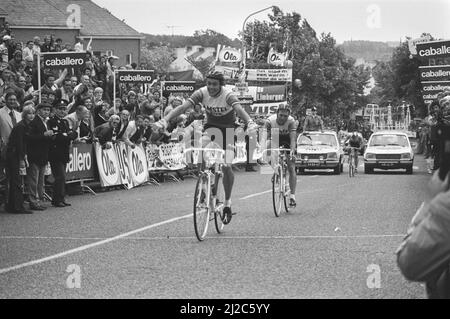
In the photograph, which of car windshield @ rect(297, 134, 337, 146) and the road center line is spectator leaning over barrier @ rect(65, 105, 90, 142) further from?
car windshield @ rect(297, 134, 337, 146)

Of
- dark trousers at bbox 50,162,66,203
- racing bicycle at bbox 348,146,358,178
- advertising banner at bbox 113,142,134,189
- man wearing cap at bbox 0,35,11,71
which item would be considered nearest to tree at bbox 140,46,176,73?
racing bicycle at bbox 348,146,358,178

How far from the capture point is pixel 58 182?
1728 centimetres

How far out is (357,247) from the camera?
10.7 meters

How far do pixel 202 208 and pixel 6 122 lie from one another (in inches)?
267

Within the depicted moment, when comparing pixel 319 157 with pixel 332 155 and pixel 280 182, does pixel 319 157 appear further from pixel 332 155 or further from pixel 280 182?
pixel 280 182

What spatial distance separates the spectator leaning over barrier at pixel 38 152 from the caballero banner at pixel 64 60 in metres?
4.58


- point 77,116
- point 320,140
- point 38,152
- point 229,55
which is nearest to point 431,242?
point 38,152

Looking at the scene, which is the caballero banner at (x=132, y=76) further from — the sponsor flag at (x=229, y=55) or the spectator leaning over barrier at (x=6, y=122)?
the sponsor flag at (x=229, y=55)

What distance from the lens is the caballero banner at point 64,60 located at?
2145cm

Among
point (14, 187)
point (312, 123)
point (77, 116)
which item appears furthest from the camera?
point (312, 123)

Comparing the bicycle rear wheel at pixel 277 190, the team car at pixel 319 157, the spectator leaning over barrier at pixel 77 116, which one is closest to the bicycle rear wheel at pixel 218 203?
the bicycle rear wheel at pixel 277 190

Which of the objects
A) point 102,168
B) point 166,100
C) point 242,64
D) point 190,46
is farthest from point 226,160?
point 190,46

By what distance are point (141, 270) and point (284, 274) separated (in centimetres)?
140
